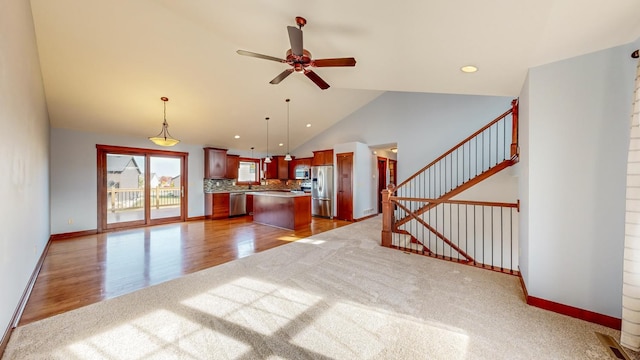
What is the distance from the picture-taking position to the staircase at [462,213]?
4211 millimetres

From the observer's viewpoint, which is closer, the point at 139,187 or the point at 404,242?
the point at 404,242

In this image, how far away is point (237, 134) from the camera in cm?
734

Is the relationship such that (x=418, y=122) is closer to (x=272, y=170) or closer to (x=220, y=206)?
(x=272, y=170)

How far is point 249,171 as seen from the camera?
9.29 m

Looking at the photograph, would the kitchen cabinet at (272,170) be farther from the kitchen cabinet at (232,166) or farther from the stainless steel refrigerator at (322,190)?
the stainless steel refrigerator at (322,190)

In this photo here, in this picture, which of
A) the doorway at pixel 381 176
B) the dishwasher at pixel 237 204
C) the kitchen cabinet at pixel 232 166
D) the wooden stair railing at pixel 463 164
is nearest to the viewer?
the wooden stair railing at pixel 463 164

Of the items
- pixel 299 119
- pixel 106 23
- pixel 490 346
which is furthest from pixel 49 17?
pixel 490 346

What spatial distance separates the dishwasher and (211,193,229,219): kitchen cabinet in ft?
0.49

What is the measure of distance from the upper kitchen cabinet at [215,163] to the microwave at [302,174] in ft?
8.71

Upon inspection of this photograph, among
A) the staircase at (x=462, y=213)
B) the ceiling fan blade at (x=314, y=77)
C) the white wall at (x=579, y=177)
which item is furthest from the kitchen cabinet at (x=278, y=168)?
the white wall at (x=579, y=177)

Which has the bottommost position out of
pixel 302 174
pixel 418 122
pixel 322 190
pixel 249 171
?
pixel 322 190

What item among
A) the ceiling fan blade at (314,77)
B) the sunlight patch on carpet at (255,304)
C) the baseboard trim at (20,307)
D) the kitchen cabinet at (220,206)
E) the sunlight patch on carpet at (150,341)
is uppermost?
the ceiling fan blade at (314,77)

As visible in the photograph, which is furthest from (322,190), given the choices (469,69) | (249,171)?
(469,69)

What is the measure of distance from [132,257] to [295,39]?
4.25 meters
